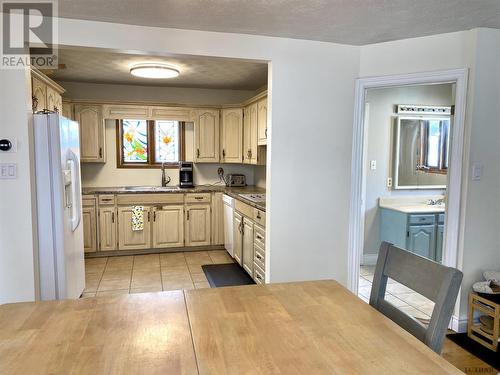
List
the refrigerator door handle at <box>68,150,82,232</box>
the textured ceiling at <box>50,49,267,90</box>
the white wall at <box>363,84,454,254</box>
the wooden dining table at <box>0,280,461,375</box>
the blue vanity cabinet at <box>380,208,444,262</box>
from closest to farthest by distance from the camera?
the wooden dining table at <box>0,280,461,375</box>
the refrigerator door handle at <box>68,150,82,232</box>
the textured ceiling at <box>50,49,267,90</box>
the blue vanity cabinet at <box>380,208,444,262</box>
the white wall at <box>363,84,454,254</box>

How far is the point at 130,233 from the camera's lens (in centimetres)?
475

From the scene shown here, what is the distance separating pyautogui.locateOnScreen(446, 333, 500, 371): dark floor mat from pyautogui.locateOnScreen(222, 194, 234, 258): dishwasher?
8.34 feet

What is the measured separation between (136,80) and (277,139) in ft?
8.68

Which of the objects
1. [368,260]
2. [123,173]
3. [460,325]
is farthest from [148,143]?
[460,325]

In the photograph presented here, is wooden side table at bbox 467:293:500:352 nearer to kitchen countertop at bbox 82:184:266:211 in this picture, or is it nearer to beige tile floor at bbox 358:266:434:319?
beige tile floor at bbox 358:266:434:319

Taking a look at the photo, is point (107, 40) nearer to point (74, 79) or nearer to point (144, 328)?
point (144, 328)

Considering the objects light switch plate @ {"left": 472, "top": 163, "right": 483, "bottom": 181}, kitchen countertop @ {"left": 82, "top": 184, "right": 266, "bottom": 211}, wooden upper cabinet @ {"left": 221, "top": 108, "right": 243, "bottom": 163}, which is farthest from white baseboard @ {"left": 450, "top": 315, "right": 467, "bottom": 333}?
wooden upper cabinet @ {"left": 221, "top": 108, "right": 243, "bottom": 163}

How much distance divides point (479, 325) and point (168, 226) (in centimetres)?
353

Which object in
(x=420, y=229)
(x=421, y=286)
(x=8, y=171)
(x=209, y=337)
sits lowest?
(x=420, y=229)

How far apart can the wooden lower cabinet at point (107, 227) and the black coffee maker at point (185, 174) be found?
1.05m

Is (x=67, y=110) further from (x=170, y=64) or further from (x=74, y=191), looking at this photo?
(x=74, y=191)

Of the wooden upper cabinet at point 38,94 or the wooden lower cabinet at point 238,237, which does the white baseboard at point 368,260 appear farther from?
the wooden upper cabinet at point 38,94

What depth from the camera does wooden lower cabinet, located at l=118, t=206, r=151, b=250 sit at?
4.71 meters

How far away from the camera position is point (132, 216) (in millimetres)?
4727
